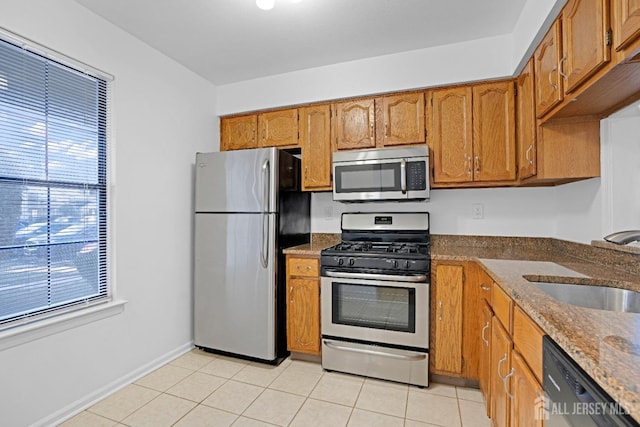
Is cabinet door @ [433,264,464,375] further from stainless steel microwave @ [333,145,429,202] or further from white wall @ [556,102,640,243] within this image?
white wall @ [556,102,640,243]

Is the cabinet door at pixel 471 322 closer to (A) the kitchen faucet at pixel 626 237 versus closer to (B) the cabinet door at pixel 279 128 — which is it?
(A) the kitchen faucet at pixel 626 237

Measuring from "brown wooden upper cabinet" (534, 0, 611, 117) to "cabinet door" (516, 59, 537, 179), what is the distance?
0.12 m

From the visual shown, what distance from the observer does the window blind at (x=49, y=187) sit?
1.63 m

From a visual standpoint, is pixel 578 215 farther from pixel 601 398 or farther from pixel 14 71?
pixel 14 71

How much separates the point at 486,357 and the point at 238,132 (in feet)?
9.00

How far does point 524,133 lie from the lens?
7.08 ft

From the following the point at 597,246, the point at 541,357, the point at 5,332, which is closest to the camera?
the point at 541,357

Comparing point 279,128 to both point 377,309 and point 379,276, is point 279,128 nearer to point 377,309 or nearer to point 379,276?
point 379,276

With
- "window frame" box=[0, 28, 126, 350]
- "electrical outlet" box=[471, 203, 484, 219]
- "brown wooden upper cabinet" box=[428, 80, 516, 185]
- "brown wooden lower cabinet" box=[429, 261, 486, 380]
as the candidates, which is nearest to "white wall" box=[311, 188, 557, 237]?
"electrical outlet" box=[471, 203, 484, 219]

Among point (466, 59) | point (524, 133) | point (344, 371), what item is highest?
point (466, 59)

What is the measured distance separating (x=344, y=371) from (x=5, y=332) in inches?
79.2

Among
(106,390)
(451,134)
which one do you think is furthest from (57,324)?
(451,134)

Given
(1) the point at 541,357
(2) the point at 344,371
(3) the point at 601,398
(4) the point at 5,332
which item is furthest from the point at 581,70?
(4) the point at 5,332

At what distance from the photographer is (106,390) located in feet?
6.78
